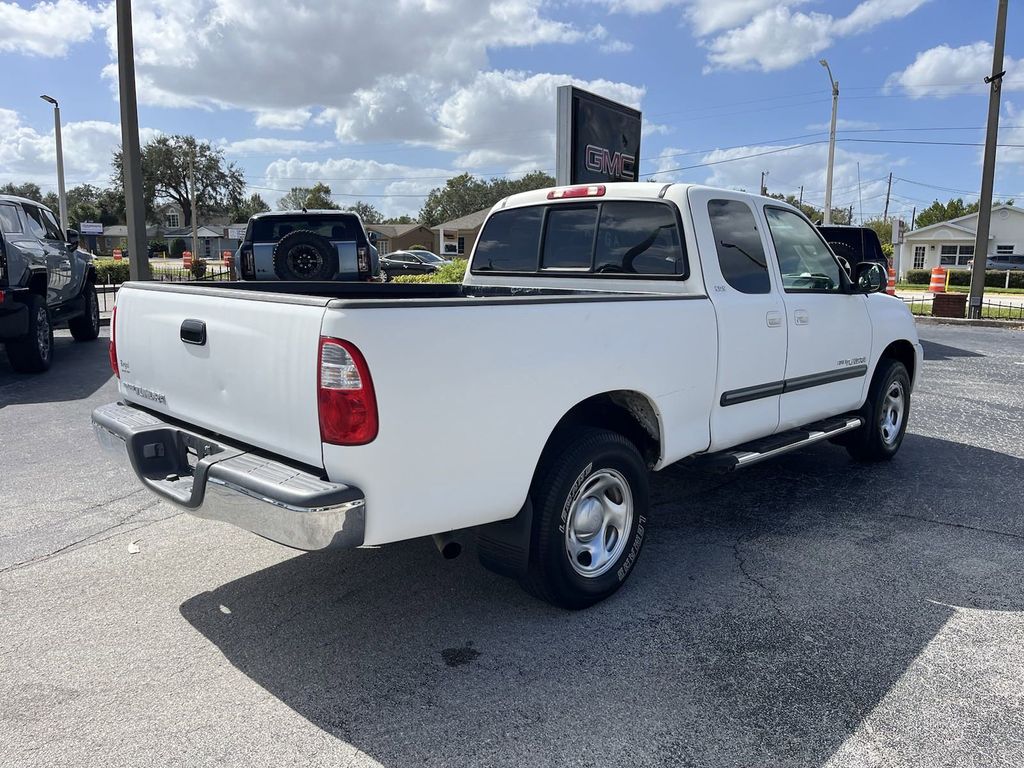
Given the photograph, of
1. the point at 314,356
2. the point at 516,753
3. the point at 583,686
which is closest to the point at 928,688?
the point at 583,686

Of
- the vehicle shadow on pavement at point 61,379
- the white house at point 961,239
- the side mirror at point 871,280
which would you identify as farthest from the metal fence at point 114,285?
the white house at point 961,239

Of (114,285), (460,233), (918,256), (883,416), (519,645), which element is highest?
(460,233)

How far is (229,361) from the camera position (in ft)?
10.5

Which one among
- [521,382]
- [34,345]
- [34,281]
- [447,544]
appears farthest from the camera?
[34,281]

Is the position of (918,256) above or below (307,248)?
above

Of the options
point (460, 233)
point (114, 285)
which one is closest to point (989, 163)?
point (114, 285)

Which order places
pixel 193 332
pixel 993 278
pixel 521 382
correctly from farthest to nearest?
pixel 993 278 → pixel 193 332 → pixel 521 382

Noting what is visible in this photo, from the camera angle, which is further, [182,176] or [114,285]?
[182,176]

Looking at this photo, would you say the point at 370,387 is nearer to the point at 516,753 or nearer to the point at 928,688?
the point at 516,753

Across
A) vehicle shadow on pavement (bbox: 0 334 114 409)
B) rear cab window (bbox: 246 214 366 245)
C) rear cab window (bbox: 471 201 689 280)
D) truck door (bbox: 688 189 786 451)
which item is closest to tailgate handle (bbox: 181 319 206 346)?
rear cab window (bbox: 471 201 689 280)

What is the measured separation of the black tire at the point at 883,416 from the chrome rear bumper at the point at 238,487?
451 centimetres

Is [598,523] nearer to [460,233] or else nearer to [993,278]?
[993,278]

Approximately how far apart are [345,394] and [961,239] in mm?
55565

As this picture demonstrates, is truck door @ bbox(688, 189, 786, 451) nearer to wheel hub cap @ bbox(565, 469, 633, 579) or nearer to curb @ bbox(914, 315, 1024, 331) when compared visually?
wheel hub cap @ bbox(565, 469, 633, 579)
